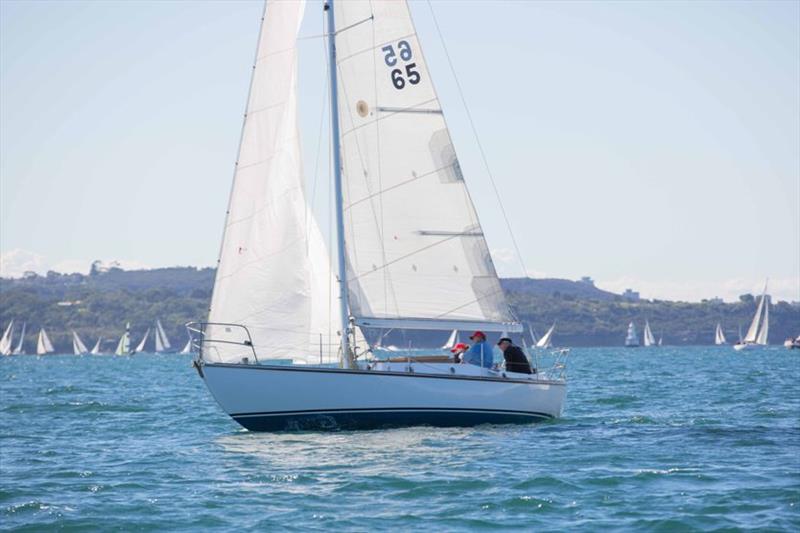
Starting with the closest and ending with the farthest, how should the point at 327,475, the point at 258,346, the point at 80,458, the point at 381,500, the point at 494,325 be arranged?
the point at 381,500
the point at 327,475
the point at 80,458
the point at 258,346
the point at 494,325

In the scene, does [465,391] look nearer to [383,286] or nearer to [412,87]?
[383,286]

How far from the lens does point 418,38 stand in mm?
24734

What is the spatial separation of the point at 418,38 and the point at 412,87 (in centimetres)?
102

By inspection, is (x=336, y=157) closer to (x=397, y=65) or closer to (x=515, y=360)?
(x=397, y=65)

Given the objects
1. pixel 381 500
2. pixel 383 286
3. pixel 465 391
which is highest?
pixel 383 286

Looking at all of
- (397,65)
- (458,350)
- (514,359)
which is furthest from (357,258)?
(397,65)

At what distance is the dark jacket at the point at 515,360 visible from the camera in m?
24.7

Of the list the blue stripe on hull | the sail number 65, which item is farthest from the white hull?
the sail number 65

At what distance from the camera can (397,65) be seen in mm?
24453

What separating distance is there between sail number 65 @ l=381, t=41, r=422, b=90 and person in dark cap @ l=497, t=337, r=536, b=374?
18.4 feet

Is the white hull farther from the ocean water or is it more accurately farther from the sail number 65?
the sail number 65

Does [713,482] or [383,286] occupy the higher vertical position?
[383,286]

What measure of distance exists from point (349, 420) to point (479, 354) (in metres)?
3.03

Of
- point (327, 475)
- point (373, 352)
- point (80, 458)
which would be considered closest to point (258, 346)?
point (373, 352)
